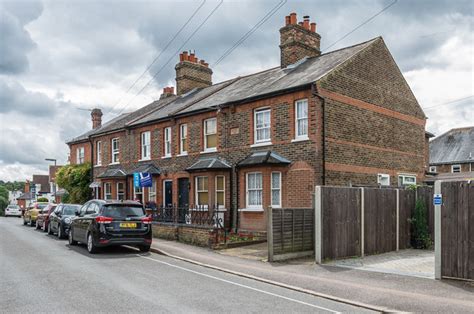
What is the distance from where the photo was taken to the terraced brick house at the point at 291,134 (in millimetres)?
17703

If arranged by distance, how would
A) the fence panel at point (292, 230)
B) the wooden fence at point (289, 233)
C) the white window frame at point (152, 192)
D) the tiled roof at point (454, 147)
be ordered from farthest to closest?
the tiled roof at point (454, 147), the white window frame at point (152, 192), the fence panel at point (292, 230), the wooden fence at point (289, 233)

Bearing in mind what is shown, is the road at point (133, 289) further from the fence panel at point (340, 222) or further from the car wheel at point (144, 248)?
the fence panel at point (340, 222)

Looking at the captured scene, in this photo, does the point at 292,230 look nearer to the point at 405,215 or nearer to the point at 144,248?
the point at 405,215

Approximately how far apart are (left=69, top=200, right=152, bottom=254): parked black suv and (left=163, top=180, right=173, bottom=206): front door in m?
10.0

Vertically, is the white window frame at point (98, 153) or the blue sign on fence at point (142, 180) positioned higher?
the white window frame at point (98, 153)

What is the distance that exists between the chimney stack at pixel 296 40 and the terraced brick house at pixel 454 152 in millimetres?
32499

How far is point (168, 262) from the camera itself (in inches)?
496

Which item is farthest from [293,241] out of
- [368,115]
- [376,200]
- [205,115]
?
[205,115]

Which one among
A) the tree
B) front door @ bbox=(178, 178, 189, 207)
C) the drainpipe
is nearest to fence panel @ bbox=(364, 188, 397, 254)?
the drainpipe

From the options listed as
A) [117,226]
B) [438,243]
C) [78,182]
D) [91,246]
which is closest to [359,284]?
[438,243]

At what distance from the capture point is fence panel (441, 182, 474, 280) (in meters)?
9.45

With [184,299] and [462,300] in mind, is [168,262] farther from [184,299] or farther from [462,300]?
[462,300]

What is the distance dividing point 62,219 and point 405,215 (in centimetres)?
1410

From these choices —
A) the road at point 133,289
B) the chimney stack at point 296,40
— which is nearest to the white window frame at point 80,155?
the chimney stack at point 296,40
